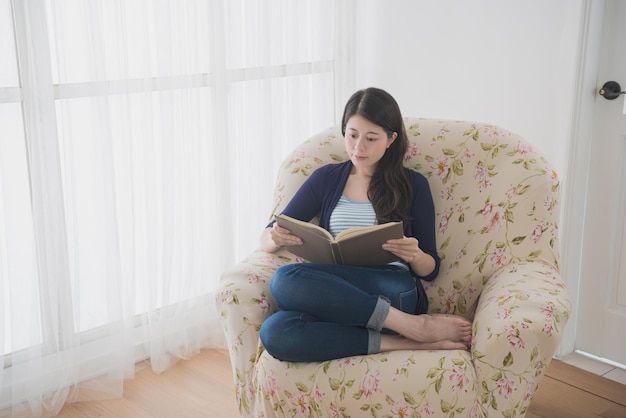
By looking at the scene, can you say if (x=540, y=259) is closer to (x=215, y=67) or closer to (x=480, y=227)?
(x=480, y=227)

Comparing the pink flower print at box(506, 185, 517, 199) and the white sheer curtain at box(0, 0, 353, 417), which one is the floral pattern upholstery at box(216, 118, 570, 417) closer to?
the pink flower print at box(506, 185, 517, 199)

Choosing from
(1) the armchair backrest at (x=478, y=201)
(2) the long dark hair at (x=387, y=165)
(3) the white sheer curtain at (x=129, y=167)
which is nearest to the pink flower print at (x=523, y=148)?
(1) the armchair backrest at (x=478, y=201)

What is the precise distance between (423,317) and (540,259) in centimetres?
41

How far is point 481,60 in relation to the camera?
2.96 meters

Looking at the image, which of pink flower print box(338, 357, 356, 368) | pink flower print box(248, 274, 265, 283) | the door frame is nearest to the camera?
pink flower print box(338, 357, 356, 368)

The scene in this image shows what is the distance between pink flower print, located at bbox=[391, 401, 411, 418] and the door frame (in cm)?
129

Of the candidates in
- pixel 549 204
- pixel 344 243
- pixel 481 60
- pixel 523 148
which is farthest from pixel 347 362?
pixel 481 60

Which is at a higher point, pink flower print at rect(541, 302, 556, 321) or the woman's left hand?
the woman's left hand

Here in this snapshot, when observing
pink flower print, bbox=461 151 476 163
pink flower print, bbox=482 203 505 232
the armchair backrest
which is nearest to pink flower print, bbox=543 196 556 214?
the armchair backrest

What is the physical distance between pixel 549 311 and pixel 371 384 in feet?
1.55

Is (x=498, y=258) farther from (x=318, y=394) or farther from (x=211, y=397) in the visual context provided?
(x=211, y=397)

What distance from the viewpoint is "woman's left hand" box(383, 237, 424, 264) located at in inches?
79.4

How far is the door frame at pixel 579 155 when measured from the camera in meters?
2.60

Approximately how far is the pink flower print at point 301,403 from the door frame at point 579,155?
1380 millimetres
